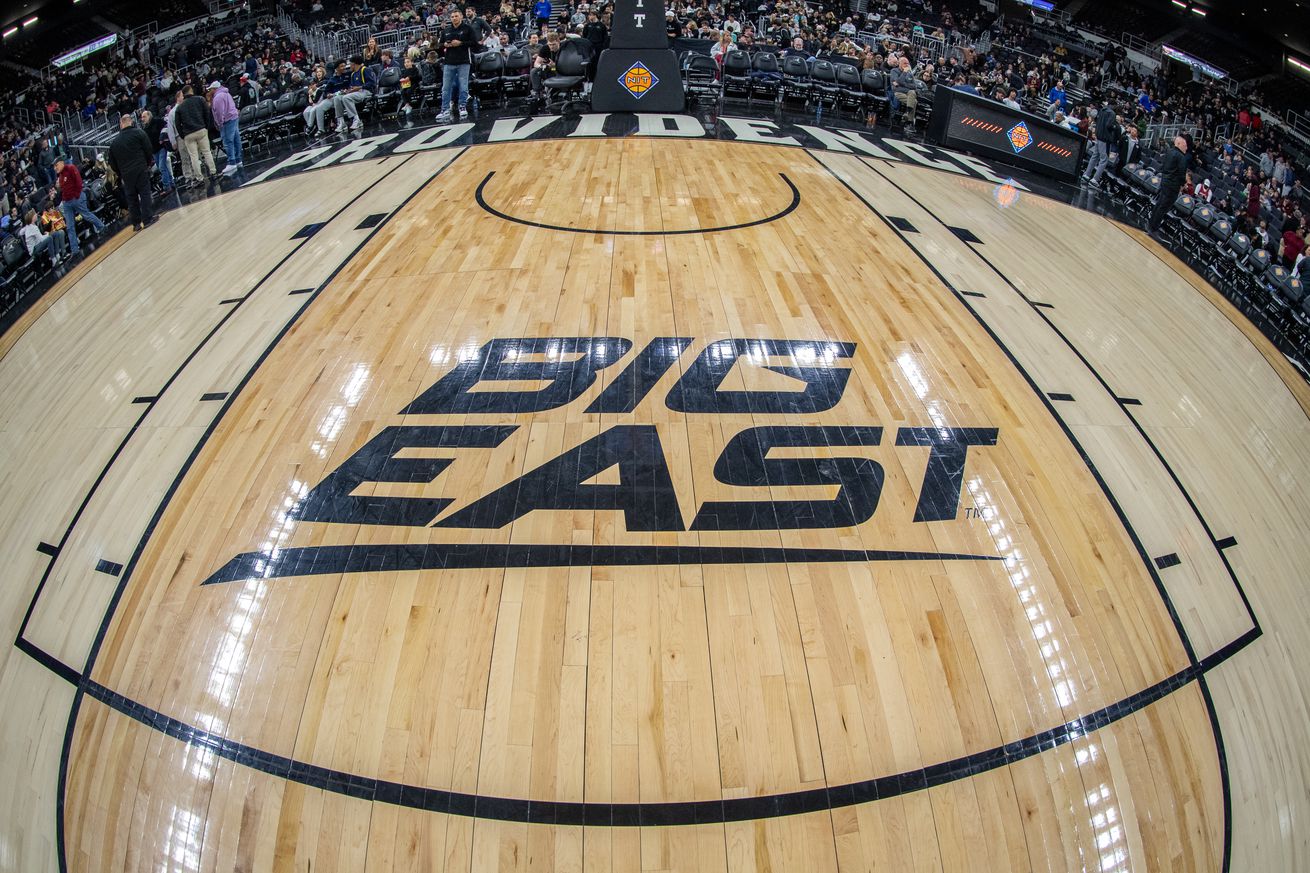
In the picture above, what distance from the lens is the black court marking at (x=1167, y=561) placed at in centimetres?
355

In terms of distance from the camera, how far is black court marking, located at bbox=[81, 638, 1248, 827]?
2.51 metres

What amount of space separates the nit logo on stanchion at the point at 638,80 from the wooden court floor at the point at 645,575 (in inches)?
234

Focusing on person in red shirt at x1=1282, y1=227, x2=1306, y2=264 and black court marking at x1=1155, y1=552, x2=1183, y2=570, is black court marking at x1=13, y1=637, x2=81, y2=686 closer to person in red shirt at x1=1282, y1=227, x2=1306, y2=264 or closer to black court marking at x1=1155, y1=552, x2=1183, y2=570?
black court marking at x1=1155, y1=552, x2=1183, y2=570

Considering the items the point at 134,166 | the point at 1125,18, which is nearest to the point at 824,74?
the point at 134,166

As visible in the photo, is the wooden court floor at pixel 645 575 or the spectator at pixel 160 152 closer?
the wooden court floor at pixel 645 575

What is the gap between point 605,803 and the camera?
2537mm

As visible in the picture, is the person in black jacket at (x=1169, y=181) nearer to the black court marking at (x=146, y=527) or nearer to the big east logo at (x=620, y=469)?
the big east logo at (x=620, y=469)

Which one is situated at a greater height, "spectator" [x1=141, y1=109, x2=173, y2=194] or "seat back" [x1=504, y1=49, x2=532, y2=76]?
"seat back" [x1=504, y1=49, x2=532, y2=76]

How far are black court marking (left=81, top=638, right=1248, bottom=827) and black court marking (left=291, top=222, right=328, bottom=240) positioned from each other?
4.88 metres

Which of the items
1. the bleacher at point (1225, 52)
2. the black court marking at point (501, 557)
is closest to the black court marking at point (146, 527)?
the black court marking at point (501, 557)

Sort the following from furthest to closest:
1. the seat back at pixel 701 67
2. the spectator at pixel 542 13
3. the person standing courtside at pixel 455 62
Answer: the spectator at pixel 542 13 → the seat back at pixel 701 67 → the person standing courtside at pixel 455 62

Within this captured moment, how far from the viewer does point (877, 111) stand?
39.2ft

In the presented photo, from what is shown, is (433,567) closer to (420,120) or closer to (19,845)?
(19,845)

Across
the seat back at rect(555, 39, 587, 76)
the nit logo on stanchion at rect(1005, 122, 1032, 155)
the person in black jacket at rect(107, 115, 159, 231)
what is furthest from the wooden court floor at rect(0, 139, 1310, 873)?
the seat back at rect(555, 39, 587, 76)
